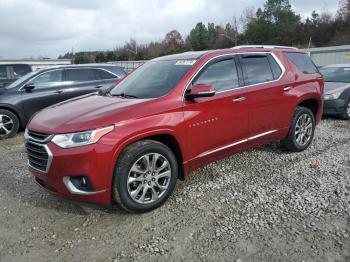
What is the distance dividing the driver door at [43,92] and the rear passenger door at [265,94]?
5.32 m

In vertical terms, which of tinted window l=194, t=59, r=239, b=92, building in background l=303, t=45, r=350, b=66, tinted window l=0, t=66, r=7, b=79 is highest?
building in background l=303, t=45, r=350, b=66

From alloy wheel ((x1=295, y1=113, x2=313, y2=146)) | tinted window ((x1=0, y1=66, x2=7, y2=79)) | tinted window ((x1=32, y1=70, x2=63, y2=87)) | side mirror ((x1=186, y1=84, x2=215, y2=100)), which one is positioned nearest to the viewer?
side mirror ((x1=186, y1=84, x2=215, y2=100))

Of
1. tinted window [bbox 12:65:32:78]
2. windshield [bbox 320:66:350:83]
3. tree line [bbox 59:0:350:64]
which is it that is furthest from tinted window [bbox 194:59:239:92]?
tree line [bbox 59:0:350:64]

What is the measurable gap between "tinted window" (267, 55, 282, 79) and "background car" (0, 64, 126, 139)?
5005 millimetres

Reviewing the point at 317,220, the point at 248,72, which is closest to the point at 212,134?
the point at 248,72

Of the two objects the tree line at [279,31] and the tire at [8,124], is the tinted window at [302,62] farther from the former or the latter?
the tree line at [279,31]

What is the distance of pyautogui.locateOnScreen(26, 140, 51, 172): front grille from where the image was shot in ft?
11.1

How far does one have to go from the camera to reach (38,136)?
3555 millimetres

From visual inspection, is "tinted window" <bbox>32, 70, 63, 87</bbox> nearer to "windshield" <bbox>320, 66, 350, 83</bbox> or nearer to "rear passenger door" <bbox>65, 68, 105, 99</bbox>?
"rear passenger door" <bbox>65, 68, 105, 99</bbox>

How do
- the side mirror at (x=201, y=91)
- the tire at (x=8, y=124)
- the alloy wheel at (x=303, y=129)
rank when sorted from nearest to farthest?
the side mirror at (x=201, y=91), the alloy wheel at (x=303, y=129), the tire at (x=8, y=124)

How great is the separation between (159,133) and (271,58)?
2.48 meters

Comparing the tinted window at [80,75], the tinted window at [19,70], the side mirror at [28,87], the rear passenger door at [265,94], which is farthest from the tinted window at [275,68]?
the tinted window at [19,70]

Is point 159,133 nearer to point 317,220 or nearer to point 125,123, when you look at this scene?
point 125,123

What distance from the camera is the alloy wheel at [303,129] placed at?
5492mm
